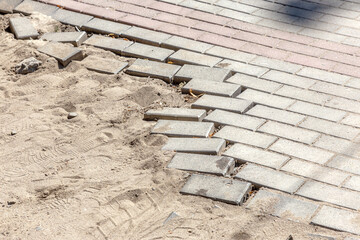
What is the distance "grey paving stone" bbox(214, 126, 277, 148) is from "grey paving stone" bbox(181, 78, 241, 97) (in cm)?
45

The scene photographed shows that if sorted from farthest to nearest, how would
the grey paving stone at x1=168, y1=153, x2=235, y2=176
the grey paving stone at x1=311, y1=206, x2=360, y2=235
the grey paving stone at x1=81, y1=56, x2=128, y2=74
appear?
the grey paving stone at x1=81, y1=56, x2=128, y2=74
the grey paving stone at x1=168, y1=153, x2=235, y2=176
the grey paving stone at x1=311, y1=206, x2=360, y2=235

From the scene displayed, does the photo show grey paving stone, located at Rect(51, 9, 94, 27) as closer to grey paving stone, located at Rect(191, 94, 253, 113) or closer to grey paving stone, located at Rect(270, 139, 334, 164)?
grey paving stone, located at Rect(191, 94, 253, 113)

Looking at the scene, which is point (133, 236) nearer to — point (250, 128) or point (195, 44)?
point (250, 128)

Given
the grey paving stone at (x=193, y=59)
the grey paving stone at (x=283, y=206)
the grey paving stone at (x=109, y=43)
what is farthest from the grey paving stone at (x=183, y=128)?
the grey paving stone at (x=109, y=43)

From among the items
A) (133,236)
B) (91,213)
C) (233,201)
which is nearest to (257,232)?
(233,201)

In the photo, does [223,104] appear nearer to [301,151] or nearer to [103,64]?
[301,151]

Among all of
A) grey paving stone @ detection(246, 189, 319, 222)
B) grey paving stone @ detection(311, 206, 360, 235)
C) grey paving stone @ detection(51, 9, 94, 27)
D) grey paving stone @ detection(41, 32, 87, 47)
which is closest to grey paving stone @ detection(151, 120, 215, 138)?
grey paving stone @ detection(246, 189, 319, 222)

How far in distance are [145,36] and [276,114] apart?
1.59m

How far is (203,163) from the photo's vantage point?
3.73 metres

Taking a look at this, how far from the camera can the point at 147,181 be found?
3619mm

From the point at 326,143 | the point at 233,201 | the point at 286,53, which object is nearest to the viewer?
the point at 233,201

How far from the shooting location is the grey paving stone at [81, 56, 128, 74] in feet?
15.9

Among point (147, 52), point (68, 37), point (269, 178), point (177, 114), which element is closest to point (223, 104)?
point (177, 114)

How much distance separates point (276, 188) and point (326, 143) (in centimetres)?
59
